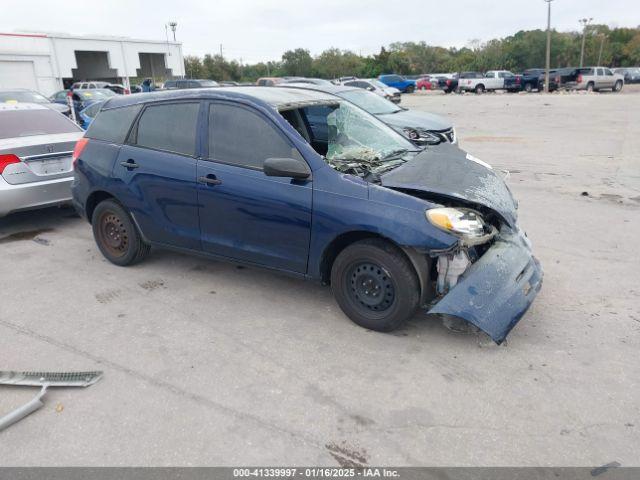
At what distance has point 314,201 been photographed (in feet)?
12.9

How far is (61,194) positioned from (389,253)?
494cm

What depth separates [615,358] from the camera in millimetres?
3521

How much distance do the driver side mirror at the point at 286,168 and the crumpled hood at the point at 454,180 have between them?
61 cm

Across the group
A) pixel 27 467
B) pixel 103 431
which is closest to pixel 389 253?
pixel 103 431

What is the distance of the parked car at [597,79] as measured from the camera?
34969 millimetres

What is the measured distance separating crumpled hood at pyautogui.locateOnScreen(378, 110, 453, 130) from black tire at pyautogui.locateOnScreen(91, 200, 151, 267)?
566cm

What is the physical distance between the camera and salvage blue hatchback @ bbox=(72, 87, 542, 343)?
367 cm

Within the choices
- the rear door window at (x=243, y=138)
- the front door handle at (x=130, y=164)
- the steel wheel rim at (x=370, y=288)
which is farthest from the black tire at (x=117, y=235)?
the steel wheel rim at (x=370, y=288)

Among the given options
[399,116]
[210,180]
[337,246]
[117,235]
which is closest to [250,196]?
[210,180]

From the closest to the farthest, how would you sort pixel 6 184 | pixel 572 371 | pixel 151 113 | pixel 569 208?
pixel 572 371, pixel 151 113, pixel 6 184, pixel 569 208

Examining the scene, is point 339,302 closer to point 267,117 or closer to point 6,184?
point 267,117

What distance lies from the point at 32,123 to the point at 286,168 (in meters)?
5.09

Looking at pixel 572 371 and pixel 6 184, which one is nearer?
pixel 572 371

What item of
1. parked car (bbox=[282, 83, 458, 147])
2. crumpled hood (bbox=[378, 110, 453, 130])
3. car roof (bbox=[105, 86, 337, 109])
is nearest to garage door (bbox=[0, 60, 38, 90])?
parked car (bbox=[282, 83, 458, 147])
